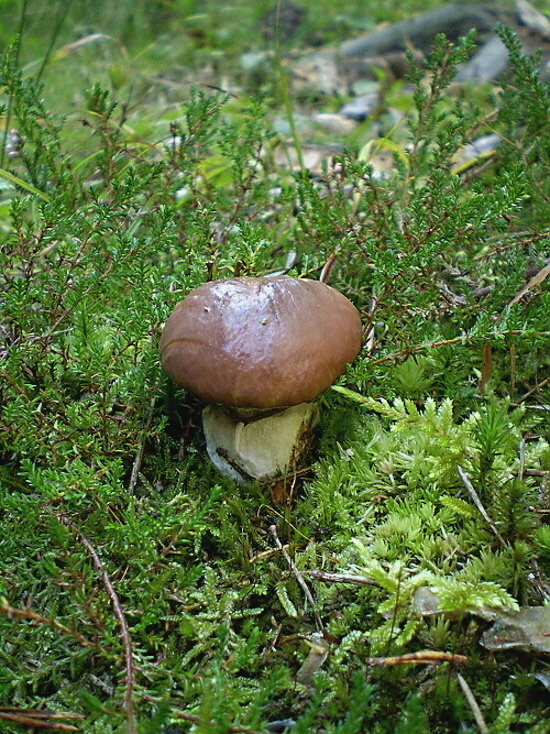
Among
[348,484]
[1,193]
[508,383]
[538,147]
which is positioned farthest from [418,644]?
[1,193]

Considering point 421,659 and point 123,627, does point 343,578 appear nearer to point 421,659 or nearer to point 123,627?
point 421,659

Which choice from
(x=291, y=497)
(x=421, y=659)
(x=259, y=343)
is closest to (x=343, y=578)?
(x=421, y=659)

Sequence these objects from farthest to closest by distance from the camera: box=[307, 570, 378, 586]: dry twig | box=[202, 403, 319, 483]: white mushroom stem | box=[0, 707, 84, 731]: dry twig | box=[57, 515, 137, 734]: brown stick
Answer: box=[202, 403, 319, 483]: white mushroom stem → box=[307, 570, 378, 586]: dry twig → box=[0, 707, 84, 731]: dry twig → box=[57, 515, 137, 734]: brown stick

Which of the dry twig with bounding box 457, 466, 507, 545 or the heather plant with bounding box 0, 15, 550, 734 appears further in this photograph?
the dry twig with bounding box 457, 466, 507, 545

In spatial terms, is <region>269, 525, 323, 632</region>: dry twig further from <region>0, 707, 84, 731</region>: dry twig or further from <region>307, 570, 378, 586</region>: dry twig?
<region>0, 707, 84, 731</region>: dry twig

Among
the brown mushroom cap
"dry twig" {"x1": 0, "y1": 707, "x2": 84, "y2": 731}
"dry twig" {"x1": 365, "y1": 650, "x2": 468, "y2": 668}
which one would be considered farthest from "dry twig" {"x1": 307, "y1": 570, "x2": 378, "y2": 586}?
"dry twig" {"x1": 0, "y1": 707, "x2": 84, "y2": 731}

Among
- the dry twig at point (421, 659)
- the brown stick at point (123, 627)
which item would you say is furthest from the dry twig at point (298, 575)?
the brown stick at point (123, 627)

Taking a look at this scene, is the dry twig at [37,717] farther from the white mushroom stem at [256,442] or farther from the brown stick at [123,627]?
the white mushroom stem at [256,442]
